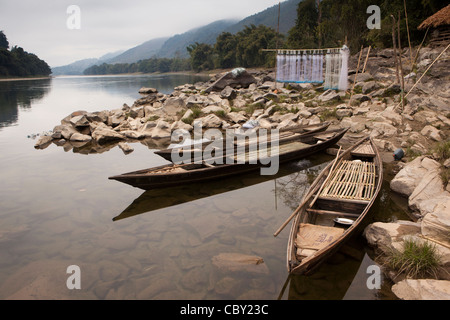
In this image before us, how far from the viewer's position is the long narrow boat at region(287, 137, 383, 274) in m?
4.50

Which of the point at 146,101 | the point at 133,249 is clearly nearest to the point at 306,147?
the point at 133,249

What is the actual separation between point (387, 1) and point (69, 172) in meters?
29.5

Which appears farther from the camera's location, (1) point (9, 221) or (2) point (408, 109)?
(2) point (408, 109)

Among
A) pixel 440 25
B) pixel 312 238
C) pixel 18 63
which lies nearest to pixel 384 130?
pixel 312 238

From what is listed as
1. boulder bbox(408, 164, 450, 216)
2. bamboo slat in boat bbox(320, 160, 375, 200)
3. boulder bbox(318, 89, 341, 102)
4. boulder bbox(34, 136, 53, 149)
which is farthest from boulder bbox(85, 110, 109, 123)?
boulder bbox(408, 164, 450, 216)

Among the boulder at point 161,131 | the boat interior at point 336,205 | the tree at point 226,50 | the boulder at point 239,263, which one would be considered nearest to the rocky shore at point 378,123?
the boulder at point 161,131

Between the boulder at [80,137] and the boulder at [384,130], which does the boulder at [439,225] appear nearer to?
the boulder at [384,130]

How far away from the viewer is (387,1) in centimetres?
2623

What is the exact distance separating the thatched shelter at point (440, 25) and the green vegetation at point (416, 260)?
60.7 feet

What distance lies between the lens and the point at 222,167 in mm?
8656

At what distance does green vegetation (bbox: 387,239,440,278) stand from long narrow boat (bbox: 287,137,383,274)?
2.62 feet

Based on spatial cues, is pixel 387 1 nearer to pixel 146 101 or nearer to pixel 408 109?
pixel 408 109

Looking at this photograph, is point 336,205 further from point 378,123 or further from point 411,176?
point 378,123

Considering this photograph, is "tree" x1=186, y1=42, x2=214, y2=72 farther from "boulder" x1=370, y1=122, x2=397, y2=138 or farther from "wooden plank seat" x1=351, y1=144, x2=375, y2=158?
"wooden plank seat" x1=351, y1=144, x2=375, y2=158
